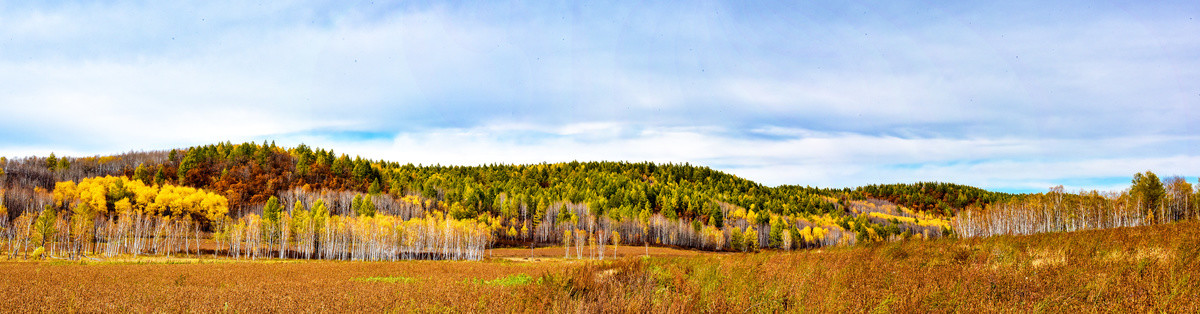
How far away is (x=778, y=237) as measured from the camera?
463ft

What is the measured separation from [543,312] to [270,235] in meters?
109

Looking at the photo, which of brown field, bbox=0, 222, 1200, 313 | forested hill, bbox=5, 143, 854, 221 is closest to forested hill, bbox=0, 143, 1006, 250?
forested hill, bbox=5, 143, 854, 221

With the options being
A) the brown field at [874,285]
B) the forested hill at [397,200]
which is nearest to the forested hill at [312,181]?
the forested hill at [397,200]

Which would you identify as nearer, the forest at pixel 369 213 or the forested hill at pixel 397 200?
the forest at pixel 369 213

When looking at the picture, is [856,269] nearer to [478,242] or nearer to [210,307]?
[210,307]

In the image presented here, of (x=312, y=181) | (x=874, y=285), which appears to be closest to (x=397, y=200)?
(x=312, y=181)

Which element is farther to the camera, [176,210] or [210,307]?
[176,210]

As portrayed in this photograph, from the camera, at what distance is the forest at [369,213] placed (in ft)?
307

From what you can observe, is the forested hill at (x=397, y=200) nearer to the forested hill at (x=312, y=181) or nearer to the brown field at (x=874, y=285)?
the forested hill at (x=312, y=181)

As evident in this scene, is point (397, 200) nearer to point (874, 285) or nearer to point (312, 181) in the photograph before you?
point (312, 181)

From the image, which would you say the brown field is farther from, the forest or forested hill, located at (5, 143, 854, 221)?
forested hill, located at (5, 143, 854, 221)

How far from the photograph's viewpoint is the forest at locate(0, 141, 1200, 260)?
93.5 m

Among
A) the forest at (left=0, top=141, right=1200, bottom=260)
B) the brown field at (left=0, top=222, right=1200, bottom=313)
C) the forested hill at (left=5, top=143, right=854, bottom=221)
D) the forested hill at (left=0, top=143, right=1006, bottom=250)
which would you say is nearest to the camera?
the brown field at (left=0, top=222, right=1200, bottom=313)

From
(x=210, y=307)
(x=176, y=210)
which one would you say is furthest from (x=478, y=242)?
(x=210, y=307)
